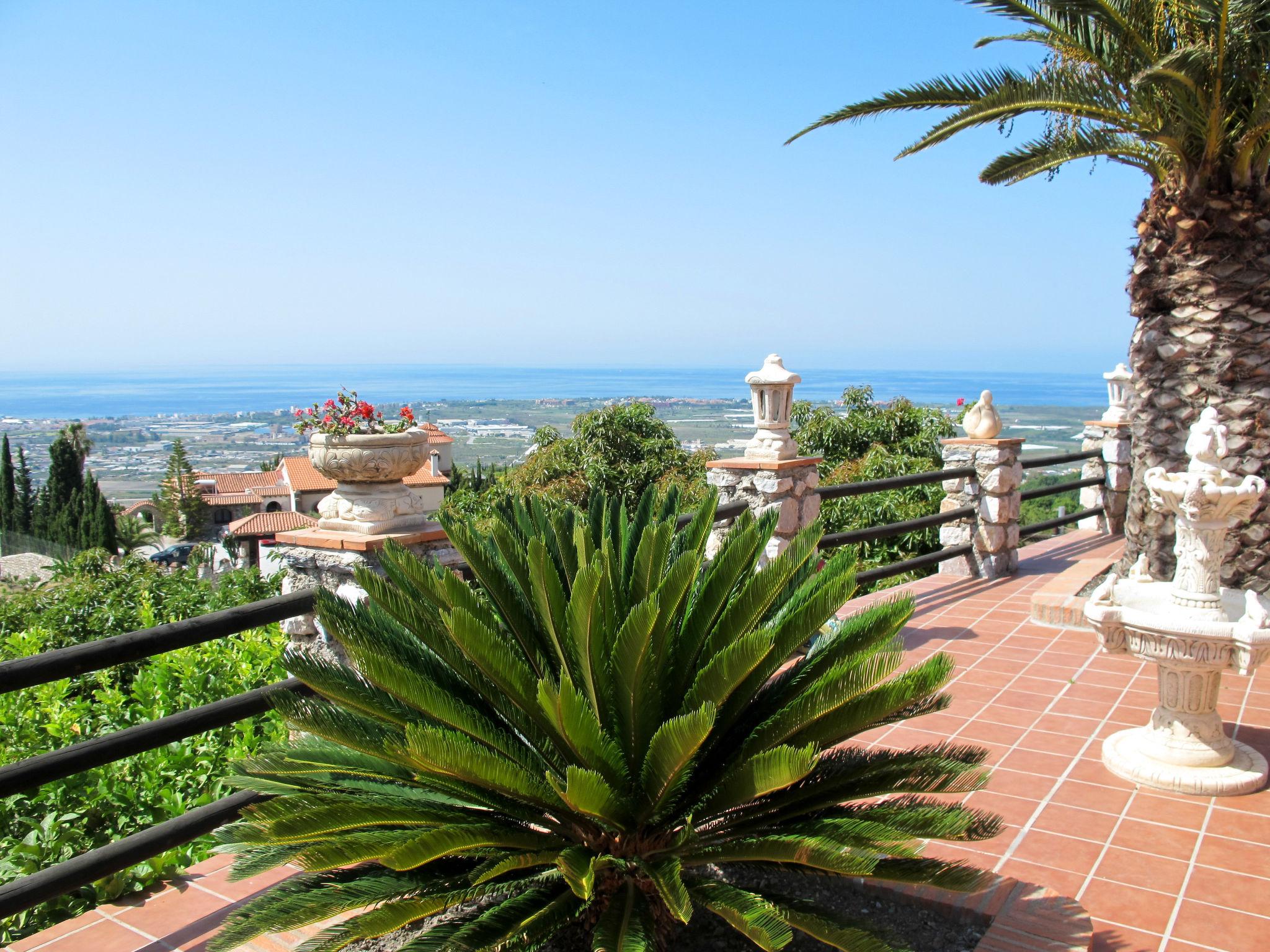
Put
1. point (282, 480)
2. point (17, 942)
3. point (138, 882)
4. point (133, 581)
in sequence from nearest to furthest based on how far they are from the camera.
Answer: point (17, 942) < point (138, 882) < point (133, 581) < point (282, 480)

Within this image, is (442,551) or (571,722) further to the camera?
(442,551)

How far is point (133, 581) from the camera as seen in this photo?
802cm

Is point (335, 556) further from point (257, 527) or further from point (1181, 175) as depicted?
point (257, 527)

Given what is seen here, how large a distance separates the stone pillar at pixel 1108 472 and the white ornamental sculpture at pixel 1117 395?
0.45 ft

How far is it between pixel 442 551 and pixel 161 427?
320 feet

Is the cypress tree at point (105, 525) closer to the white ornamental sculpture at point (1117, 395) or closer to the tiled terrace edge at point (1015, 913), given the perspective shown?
the white ornamental sculpture at point (1117, 395)

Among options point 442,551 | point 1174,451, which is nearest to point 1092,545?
point 1174,451

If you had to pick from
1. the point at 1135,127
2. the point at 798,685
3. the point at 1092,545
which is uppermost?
the point at 1135,127

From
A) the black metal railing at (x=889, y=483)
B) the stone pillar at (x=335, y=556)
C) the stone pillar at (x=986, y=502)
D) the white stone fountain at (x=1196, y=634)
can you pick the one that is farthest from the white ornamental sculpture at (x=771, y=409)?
the stone pillar at (x=335, y=556)

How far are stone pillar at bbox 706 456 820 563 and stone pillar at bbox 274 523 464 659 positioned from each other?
9.25ft

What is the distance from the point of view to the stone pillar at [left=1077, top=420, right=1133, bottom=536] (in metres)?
10.3

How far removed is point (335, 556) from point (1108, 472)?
31.1ft

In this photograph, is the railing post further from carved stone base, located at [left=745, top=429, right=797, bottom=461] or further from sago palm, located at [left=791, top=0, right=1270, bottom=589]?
sago palm, located at [left=791, top=0, right=1270, bottom=589]

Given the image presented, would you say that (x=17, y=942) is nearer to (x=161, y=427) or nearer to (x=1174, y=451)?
(x=1174, y=451)
